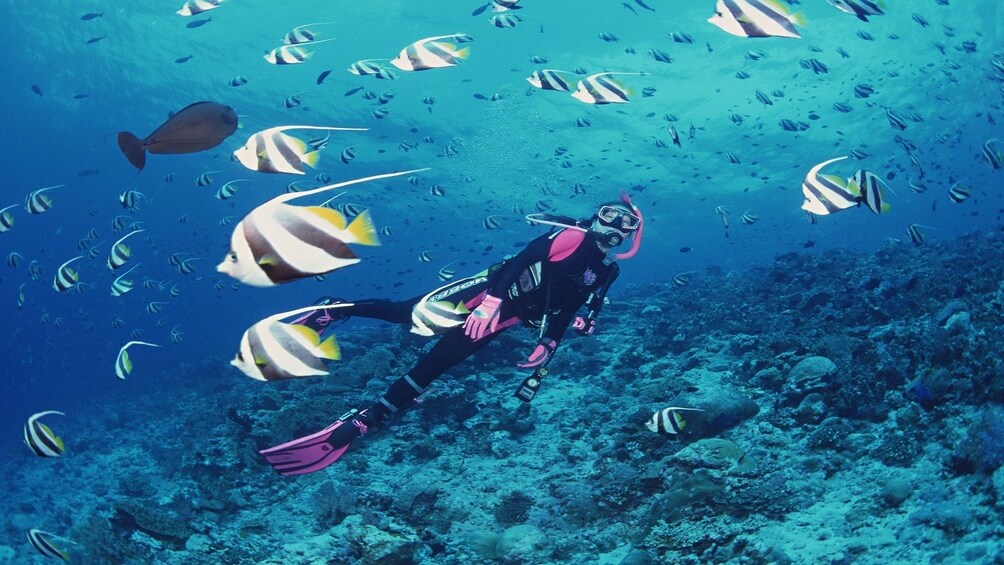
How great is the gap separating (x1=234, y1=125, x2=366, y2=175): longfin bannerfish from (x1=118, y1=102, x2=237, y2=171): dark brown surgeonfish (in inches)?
6.5

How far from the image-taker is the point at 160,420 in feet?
51.0

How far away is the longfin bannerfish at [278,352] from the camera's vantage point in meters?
2.44

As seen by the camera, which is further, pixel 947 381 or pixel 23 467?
pixel 23 467

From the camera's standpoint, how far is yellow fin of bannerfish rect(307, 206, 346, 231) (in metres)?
1.99

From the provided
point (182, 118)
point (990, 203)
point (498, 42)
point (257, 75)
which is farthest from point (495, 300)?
point (990, 203)

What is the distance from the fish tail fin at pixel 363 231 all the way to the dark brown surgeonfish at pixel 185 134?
1.48 m

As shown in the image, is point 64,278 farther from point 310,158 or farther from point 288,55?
point 310,158

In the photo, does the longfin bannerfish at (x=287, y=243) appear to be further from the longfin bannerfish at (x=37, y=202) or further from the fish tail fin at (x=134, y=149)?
the longfin bannerfish at (x=37, y=202)

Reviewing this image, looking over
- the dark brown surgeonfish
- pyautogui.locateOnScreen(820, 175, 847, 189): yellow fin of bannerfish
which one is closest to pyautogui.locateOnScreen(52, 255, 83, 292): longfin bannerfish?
the dark brown surgeonfish

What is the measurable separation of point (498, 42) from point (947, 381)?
2417 cm

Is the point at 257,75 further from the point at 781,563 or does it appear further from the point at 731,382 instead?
the point at 781,563

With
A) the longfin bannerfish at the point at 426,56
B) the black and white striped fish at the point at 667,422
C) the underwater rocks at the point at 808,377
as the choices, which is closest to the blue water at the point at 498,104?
the underwater rocks at the point at 808,377

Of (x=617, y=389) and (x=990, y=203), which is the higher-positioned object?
(x=617, y=389)

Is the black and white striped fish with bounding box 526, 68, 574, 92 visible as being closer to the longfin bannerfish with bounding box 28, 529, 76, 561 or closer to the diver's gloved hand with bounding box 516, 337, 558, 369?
the diver's gloved hand with bounding box 516, 337, 558, 369
